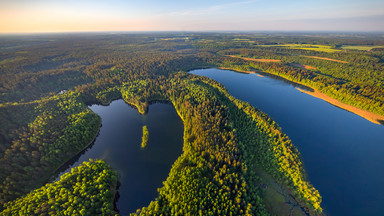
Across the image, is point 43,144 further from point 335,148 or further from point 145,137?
point 335,148

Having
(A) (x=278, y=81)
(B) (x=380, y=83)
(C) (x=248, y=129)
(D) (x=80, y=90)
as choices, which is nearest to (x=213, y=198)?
(C) (x=248, y=129)

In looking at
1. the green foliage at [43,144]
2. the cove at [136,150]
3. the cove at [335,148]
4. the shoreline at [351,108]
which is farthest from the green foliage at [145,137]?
the shoreline at [351,108]

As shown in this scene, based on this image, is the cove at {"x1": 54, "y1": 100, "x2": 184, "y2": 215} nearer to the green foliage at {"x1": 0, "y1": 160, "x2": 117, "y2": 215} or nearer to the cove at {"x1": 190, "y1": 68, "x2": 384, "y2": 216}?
the green foliage at {"x1": 0, "y1": 160, "x2": 117, "y2": 215}

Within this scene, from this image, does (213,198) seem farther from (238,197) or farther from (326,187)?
(326,187)

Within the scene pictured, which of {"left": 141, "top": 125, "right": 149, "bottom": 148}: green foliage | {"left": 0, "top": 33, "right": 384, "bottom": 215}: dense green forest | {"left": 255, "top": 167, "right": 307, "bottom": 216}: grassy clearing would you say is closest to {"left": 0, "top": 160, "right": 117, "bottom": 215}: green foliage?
{"left": 0, "top": 33, "right": 384, "bottom": 215}: dense green forest

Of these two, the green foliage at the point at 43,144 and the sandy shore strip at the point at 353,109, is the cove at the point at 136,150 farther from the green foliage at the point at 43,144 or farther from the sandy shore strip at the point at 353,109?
the sandy shore strip at the point at 353,109

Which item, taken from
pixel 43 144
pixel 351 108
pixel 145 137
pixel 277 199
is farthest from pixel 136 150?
pixel 351 108

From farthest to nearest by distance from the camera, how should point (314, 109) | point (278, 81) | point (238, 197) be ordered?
point (278, 81)
point (314, 109)
point (238, 197)

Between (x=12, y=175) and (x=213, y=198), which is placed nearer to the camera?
(x=213, y=198)
